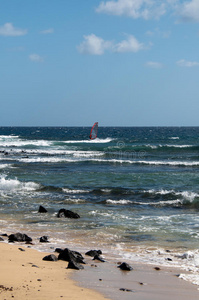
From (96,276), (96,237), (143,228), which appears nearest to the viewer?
(96,276)

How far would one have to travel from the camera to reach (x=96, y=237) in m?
10.9

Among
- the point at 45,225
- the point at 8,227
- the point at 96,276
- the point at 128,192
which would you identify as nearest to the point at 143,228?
the point at 45,225

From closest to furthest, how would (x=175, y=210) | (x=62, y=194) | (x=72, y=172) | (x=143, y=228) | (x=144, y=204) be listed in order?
(x=143, y=228), (x=175, y=210), (x=144, y=204), (x=62, y=194), (x=72, y=172)

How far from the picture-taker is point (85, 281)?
6.95m

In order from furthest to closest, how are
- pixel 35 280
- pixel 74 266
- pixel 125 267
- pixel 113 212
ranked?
pixel 113 212 < pixel 125 267 < pixel 74 266 < pixel 35 280

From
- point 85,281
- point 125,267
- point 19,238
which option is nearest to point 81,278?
point 85,281

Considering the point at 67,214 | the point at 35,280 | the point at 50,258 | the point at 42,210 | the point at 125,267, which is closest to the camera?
the point at 35,280

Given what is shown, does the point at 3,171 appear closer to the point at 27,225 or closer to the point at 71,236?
the point at 27,225

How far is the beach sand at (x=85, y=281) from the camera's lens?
20.3 ft

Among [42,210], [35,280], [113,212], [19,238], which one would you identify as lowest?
[113,212]

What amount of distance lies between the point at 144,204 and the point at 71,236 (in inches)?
235

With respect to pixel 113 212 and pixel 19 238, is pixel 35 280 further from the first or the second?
pixel 113 212

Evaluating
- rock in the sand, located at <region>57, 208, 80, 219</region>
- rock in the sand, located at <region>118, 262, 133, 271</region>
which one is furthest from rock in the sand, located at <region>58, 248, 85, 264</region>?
rock in the sand, located at <region>57, 208, 80, 219</region>

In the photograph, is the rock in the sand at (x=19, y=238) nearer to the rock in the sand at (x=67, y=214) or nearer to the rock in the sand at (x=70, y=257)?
the rock in the sand at (x=70, y=257)
